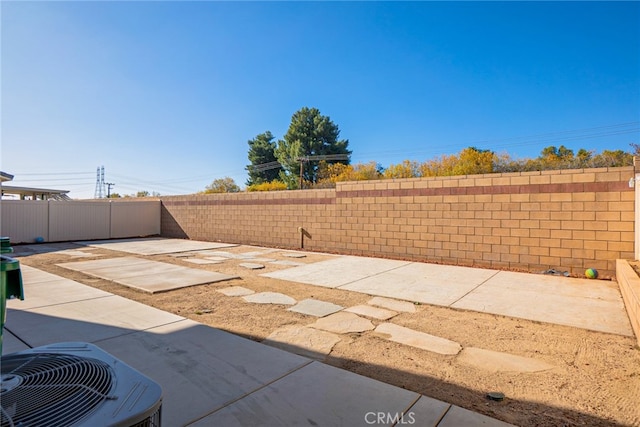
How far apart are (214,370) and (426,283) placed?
4792 millimetres

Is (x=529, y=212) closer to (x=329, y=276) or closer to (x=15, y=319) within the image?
(x=329, y=276)

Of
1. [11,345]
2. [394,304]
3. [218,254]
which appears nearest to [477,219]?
[394,304]

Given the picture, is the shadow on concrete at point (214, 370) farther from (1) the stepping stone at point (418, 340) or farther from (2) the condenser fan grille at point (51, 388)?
(2) the condenser fan grille at point (51, 388)

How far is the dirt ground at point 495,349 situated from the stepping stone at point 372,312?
18 cm

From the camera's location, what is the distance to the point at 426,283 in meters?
6.70

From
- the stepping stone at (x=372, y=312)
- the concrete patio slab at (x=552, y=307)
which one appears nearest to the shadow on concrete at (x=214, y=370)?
the stepping stone at (x=372, y=312)

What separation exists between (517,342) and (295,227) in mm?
9568

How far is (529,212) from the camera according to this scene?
318 inches

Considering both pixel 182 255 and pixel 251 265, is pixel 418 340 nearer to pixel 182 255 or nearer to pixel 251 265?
pixel 251 265

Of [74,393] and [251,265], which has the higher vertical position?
[74,393]

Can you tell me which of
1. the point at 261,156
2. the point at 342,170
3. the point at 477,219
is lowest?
the point at 477,219

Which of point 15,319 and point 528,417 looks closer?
point 528,417

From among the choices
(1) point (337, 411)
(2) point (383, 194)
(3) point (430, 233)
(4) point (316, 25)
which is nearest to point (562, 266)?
(3) point (430, 233)

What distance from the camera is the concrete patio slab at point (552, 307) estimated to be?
4.34 meters
